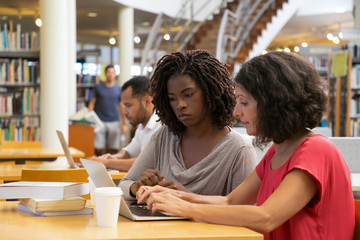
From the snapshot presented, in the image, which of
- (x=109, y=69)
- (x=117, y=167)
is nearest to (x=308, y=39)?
(x=109, y=69)

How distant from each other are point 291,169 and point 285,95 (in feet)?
0.70

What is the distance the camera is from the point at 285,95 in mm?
1608

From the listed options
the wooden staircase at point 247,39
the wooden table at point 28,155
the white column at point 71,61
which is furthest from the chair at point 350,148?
the wooden staircase at point 247,39

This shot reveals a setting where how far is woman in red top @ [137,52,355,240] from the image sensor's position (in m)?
1.53

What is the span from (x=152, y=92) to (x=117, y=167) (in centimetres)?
112

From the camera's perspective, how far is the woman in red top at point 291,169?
153 cm

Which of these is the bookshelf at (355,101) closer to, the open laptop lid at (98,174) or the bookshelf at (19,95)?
Result: the bookshelf at (19,95)

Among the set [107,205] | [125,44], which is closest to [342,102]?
[125,44]

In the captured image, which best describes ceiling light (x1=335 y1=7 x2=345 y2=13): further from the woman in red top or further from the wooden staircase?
the woman in red top

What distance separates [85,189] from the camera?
5.75ft

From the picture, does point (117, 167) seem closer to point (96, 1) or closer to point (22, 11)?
point (96, 1)

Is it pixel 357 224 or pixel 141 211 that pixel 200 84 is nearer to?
pixel 141 211

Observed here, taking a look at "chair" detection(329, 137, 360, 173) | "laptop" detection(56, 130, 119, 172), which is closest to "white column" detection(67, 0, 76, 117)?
"laptop" detection(56, 130, 119, 172)

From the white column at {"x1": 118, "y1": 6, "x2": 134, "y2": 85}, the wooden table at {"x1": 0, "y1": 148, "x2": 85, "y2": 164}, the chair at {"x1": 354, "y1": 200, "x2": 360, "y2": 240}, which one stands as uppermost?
the white column at {"x1": 118, "y1": 6, "x2": 134, "y2": 85}
